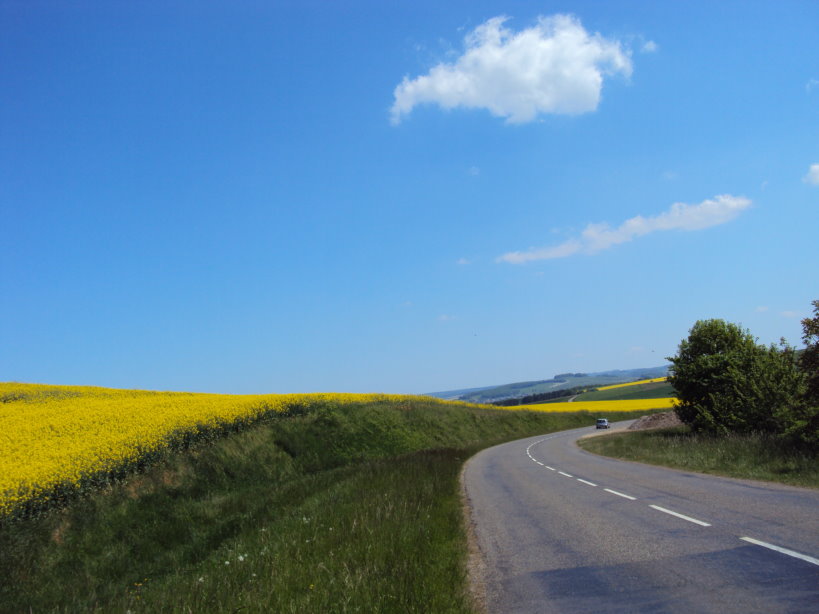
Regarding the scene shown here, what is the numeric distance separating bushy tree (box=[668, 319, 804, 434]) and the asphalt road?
37.8 ft

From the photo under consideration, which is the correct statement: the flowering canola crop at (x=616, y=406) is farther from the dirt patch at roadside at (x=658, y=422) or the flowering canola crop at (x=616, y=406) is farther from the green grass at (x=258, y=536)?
the green grass at (x=258, y=536)

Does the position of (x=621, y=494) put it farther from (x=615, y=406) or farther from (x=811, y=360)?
(x=615, y=406)

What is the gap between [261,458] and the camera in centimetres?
2230

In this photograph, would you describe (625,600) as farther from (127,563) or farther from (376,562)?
(127,563)

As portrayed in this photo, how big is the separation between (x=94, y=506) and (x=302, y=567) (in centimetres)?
1264

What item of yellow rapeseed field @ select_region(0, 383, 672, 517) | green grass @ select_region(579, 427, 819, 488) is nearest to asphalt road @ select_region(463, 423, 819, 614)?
green grass @ select_region(579, 427, 819, 488)

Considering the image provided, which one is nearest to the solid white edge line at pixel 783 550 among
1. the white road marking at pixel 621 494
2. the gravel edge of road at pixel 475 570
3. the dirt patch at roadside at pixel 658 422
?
the gravel edge of road at pixel 475 570

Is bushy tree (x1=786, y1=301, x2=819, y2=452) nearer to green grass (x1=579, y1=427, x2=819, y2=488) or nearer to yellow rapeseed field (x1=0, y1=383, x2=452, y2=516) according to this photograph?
green grass (x1=579, y1=427, x2=819, y2=488)

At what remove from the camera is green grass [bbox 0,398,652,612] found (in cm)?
590

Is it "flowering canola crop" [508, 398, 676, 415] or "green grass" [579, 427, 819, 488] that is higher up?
"green grass" [579, 427, 819, 488]

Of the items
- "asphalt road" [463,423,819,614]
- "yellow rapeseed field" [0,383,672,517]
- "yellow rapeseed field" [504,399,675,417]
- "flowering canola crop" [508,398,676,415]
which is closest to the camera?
"asphalt road" [463,423,819,614]

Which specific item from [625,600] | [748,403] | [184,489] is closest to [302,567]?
[625,600]

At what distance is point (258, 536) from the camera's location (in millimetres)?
9406

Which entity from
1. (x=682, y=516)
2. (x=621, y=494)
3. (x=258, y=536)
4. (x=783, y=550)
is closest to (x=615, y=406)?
(x=621, y=494)
